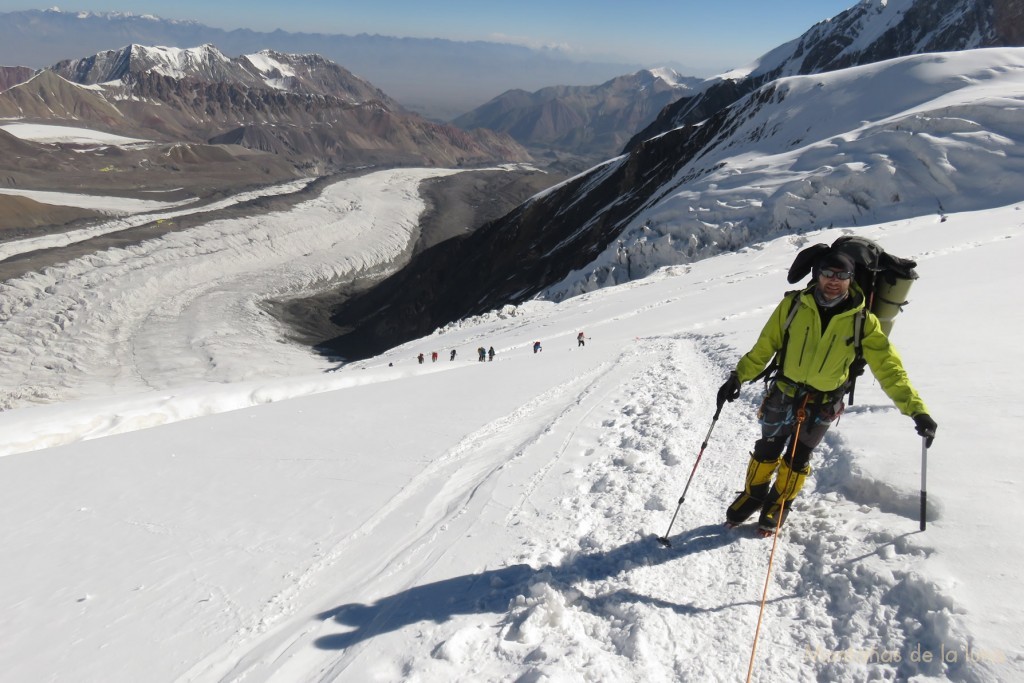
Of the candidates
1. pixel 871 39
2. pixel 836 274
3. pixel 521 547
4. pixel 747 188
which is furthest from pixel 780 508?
pixel 871 39

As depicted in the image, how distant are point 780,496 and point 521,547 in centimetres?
210

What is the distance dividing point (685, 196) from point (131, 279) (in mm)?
60927

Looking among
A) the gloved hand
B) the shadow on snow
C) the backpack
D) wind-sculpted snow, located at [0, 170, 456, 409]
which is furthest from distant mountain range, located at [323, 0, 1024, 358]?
the shadow on snow

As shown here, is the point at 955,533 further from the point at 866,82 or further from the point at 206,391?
the point at 866,82

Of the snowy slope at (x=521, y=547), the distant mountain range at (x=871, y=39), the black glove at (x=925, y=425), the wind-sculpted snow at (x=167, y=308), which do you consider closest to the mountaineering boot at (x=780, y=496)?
the snowy slope at (x=521, y=547)

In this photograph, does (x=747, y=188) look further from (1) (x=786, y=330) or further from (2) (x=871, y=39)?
(2) (x=871, y=39)

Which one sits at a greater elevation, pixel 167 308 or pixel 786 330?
pixel 167 308

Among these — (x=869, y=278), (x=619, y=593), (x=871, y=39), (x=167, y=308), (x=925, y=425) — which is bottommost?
(x=619, y=593)

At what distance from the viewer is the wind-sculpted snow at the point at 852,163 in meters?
30.6

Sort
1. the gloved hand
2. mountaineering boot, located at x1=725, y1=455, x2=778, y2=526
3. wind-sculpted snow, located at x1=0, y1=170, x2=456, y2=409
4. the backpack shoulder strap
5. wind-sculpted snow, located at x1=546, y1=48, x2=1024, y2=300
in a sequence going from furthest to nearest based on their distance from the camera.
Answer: wind-sculpted snow, located at x1=0, y1=170, x2=456, y2=409 < wind-sculpted snow, located at x1=546, y1=48, x2=1024, y2=300 < mountaineering boot, located at x1=725, y1=455, x2=778, y2=526 < the gloved hand < the backpack shoulder strap

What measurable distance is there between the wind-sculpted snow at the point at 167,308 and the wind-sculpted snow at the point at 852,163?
34.0m

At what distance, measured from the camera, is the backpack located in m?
4.01

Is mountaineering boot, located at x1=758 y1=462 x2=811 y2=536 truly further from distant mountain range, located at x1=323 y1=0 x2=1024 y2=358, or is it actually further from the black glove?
distant mountain range, located at x1=323 y1=0 x2=1024 y2=358

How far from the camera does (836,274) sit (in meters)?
3.89
